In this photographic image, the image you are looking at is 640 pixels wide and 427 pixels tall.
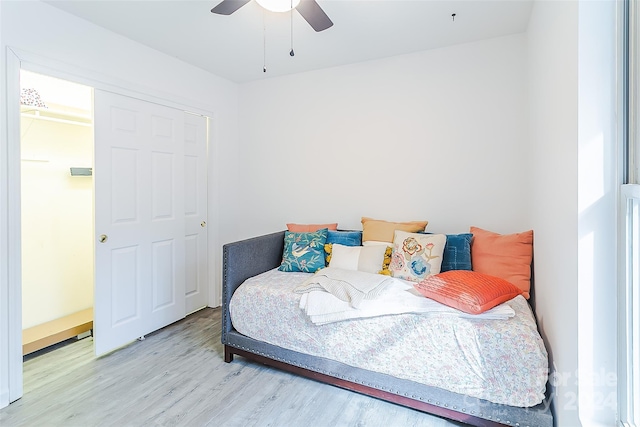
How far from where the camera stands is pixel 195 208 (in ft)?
11.1

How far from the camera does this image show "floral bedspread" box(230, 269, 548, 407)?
5.31 ft

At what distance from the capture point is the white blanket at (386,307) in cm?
182

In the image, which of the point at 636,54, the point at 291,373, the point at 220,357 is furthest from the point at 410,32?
the point at 220,357

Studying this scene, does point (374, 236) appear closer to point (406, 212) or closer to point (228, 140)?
point (406, 212)

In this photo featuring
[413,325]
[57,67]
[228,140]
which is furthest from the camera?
[228,140]

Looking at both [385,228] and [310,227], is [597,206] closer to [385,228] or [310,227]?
[385,228]

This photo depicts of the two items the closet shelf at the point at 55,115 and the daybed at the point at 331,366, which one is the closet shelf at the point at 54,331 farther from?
the closet shelf at the point at 55,115

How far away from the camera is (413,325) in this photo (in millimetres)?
1877

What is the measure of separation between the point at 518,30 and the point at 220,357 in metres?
3.32

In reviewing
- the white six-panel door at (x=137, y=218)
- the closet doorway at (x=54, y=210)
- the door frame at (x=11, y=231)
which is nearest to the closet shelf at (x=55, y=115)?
the closet doorway at (x=54, y=210)

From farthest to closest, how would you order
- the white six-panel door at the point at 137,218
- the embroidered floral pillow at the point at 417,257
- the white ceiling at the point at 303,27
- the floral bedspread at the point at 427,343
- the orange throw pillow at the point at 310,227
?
the orange throw pillow at the point at 310,227 < the white six-panel door at the point at 137,218 < the embroidered floral pillow at the point at 417,257 < the white ceiling at the point at 303,27 < the floral bedspread at the point at 427,343

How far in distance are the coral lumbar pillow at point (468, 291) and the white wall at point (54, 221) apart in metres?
2.80

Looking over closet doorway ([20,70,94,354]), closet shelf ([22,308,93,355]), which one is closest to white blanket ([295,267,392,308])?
closet shelf ([22,308,93,355])

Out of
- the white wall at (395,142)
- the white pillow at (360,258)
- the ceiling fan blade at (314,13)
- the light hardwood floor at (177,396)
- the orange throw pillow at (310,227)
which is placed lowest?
the light hardwood floor at (177,396)
